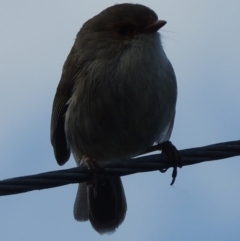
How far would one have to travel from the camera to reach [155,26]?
257 inches

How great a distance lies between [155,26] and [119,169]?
83.5 inches

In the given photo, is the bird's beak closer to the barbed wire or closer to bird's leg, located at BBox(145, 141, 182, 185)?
bird's leg, located at BBox(145, 141, 182, 185)

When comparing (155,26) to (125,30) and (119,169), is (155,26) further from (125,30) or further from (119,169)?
(119,169)

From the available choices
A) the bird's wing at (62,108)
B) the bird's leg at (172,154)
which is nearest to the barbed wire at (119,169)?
the bird's leg at (172,154)

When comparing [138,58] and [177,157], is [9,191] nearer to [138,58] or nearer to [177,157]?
[177,157]

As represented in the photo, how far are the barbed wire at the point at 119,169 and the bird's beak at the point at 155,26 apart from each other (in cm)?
179

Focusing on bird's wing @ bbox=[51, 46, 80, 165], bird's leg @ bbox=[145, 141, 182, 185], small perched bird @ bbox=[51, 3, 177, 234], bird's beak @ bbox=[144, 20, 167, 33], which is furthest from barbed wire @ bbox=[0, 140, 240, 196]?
bird's wing @ bbox=[51, 46, 80, 165]

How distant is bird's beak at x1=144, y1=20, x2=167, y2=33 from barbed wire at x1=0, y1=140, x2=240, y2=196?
179 cm

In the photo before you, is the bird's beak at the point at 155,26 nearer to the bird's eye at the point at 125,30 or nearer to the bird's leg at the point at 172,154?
the bird's eye at the point at 125,30

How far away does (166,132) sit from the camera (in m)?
7.07

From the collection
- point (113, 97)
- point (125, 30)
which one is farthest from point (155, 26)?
point (113, 97)

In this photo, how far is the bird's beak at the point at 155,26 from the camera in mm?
6508

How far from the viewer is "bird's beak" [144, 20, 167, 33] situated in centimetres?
651

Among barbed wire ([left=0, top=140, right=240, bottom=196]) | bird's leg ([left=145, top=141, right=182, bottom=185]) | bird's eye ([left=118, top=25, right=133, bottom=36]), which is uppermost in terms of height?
bird's eye ([left=118, top=25, right=133, bottom=36])
